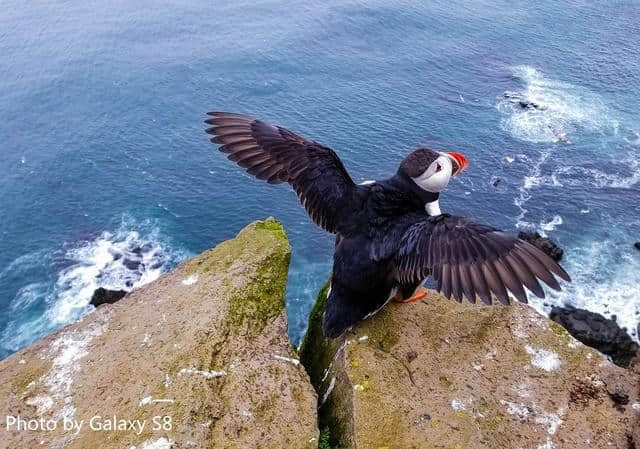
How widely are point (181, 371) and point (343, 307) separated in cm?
268

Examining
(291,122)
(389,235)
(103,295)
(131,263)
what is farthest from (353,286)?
(291,122)

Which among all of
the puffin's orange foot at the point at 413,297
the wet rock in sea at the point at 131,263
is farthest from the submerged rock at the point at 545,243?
the puffin's orange foot at the point at 413,297

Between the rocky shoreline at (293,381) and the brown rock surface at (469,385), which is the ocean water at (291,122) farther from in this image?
the brown rock surface at (469,385)

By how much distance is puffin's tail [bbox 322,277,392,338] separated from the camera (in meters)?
8.64

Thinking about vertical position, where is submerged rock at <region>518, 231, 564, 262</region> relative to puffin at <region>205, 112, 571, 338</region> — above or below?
below

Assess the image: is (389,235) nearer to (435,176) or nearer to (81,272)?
(435,176)

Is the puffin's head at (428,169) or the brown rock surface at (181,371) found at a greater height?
the puffin's head at (428,169)

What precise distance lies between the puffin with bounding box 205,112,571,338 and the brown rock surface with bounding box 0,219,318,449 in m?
1.29

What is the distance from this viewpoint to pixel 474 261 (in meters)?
7.15

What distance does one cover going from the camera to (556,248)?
1484 inches

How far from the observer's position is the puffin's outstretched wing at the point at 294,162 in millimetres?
9422

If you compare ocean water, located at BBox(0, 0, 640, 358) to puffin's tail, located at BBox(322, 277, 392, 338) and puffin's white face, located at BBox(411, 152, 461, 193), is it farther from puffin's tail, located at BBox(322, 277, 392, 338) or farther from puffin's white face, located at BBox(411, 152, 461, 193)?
puffin's white face, located at BBox(411, 152, 461, 193)

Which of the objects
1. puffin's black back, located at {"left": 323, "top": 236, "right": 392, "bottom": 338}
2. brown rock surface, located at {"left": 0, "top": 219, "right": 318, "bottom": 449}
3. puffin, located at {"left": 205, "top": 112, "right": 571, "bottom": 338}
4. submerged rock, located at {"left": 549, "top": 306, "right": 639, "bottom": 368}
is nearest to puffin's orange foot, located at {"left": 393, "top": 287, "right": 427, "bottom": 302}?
puffin, located at {"left": 205, "top": 112, "right": 571, "bottom": 338}

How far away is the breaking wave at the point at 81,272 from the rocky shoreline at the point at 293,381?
91.7 feet
